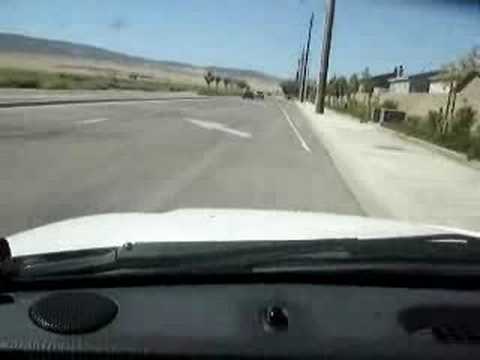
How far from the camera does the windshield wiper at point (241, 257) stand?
3400 mm

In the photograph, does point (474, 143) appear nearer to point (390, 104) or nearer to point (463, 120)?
point (463, 120)

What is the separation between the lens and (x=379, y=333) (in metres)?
3.02

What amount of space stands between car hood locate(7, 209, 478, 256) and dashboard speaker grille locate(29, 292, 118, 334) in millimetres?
860

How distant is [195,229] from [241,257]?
1080 mm

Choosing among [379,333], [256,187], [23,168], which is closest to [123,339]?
[379,333]

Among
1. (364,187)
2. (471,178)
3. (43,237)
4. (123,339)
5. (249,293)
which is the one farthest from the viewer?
(471,178)

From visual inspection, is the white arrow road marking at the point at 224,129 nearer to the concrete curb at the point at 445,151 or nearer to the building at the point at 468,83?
the concrete curb at the point at 445,151

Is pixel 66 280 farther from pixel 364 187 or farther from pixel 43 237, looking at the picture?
pixel 364 187

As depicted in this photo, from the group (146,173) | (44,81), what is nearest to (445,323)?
(146,173)

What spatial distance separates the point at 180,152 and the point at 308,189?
6985 millimetres

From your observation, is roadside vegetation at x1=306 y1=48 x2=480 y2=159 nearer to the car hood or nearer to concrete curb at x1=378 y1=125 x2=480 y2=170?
concrete curb at x1=378 y1=125 x2=480 y2=170

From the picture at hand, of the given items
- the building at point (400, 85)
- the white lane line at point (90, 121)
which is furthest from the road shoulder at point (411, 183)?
the building at point (400, 85)

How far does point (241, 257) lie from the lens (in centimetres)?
357

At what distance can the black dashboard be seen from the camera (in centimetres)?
288
